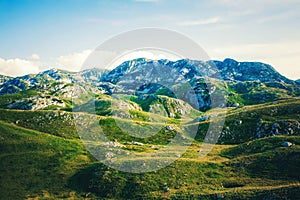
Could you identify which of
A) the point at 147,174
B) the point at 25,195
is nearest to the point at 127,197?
the point at 147,174

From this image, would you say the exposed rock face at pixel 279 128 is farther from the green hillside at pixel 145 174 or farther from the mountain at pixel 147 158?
the green hillside at pixel 145 174

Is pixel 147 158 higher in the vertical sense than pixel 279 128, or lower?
lower

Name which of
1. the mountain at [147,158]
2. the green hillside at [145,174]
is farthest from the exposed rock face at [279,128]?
the green hillside at [145,174]

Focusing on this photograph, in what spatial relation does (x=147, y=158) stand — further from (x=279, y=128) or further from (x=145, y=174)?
(x=279, y=128)

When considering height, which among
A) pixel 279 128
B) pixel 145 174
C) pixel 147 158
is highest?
pixel 279 128

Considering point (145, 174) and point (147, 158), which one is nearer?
point (145, 174)

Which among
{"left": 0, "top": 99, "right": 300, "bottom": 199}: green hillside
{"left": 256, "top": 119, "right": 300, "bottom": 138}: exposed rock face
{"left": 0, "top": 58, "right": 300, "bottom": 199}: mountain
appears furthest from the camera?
{"left": 256, "top": 119, "right": 300, "bottom": 138}: exposed rock face

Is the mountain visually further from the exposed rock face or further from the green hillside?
the exposed rock face

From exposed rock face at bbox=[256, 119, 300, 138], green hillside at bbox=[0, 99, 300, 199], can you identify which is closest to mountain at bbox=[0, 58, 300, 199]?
green hillside at bbox=[0, 99, 300, 199]

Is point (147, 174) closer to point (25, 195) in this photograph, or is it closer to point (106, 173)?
point (106, 173)

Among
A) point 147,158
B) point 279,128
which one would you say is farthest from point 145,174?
point 279,128

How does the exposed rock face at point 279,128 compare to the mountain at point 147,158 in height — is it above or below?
above
